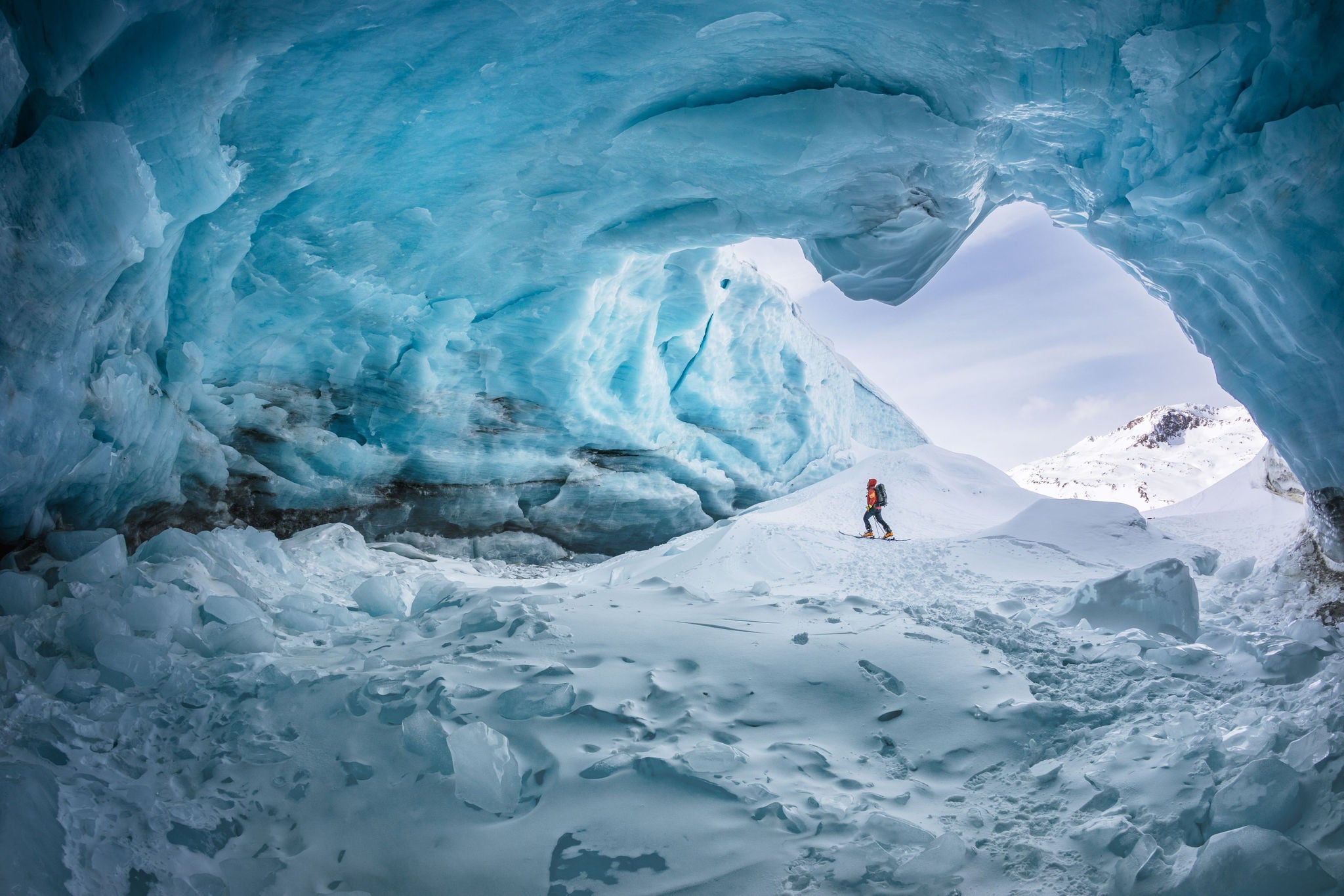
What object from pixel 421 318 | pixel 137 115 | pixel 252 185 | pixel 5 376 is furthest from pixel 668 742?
pixel 421 318

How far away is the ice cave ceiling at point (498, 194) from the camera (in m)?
3.05

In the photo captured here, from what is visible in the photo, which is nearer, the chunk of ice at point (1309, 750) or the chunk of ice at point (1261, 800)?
the chunk of ice at point (1261, 800)

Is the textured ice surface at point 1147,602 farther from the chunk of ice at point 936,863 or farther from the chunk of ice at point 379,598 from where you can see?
the chunk of ice at point 379,598

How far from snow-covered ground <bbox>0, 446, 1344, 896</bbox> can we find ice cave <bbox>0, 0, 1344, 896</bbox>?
1 cm

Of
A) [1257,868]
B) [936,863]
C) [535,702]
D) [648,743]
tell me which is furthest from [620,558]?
[1257,868]

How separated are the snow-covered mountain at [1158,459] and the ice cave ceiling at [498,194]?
1231cm

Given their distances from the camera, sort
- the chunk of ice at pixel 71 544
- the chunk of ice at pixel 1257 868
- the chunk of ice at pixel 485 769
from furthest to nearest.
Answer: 1. the chunk of ice at pixel 71 544
2. the chunk of ice at pixel 485 769
3. the chunk of ice at pixel 1257 868

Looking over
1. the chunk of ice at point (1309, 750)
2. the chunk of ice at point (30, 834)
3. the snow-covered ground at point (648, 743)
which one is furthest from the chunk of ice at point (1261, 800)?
the chunk of ice at point (30, 834)

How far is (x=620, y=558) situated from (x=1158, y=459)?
16394mm

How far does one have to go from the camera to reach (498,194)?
5551 mm

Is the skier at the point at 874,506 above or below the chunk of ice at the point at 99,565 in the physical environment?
below

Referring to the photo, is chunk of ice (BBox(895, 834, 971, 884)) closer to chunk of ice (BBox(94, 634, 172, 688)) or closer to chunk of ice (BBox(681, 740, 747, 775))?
chunk of ice (BBox(681, 740, 747, 775))

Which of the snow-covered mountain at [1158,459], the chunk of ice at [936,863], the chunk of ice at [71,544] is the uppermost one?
the chunk of ice at [936,863]

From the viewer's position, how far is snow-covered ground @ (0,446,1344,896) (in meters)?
1.89
